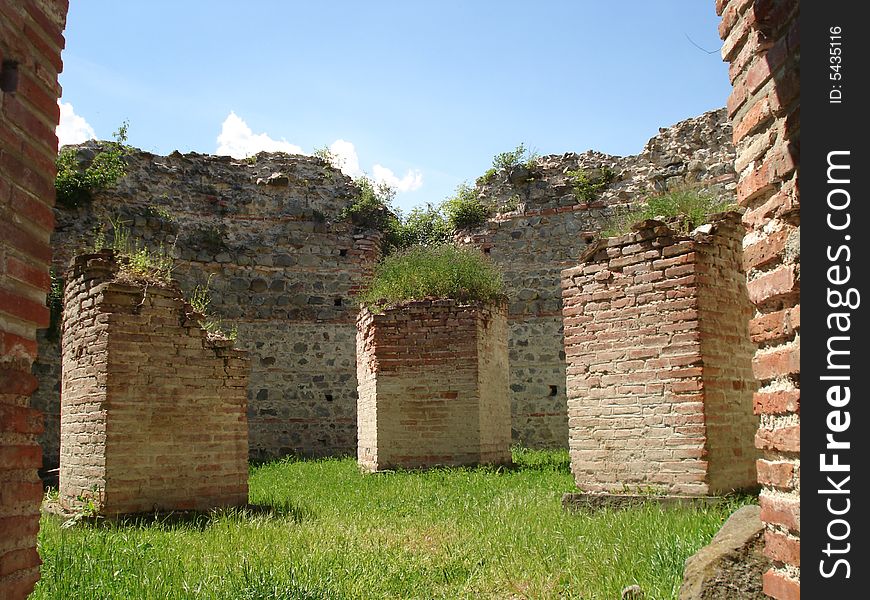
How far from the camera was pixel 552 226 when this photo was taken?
1609cm

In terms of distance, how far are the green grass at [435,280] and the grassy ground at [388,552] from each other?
4.40m

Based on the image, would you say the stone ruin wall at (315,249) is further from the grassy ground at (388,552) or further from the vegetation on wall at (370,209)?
the grassy ground at (388,552)

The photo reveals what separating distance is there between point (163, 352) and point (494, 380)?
5902mm

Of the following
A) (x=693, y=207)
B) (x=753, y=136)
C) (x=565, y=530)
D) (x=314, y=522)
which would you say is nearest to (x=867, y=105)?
(x=753, y=136)

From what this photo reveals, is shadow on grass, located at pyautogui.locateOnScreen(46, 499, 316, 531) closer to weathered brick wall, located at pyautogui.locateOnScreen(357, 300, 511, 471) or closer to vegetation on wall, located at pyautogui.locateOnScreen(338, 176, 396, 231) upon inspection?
weathered brick wall, located at pyautogui.locateOnScreen(357, 300, 511, 471)

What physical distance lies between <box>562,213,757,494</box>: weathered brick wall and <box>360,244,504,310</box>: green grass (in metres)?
4.68

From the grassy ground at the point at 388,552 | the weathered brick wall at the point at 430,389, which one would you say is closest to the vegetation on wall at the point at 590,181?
the weathered brick wall at the point at 430,389

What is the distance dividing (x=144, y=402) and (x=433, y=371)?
16.5 ft

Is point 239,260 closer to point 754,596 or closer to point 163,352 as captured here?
point 163,352

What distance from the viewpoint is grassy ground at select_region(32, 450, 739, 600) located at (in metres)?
4.54

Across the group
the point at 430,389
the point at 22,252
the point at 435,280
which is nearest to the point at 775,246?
the point at 22,252

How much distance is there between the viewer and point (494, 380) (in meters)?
11.8

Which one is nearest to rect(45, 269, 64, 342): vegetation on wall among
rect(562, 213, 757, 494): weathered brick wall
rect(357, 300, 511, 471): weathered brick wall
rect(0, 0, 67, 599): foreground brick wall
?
rect(357, 300, 511, 471): weathered brick wall

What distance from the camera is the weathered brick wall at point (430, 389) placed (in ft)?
35.9
